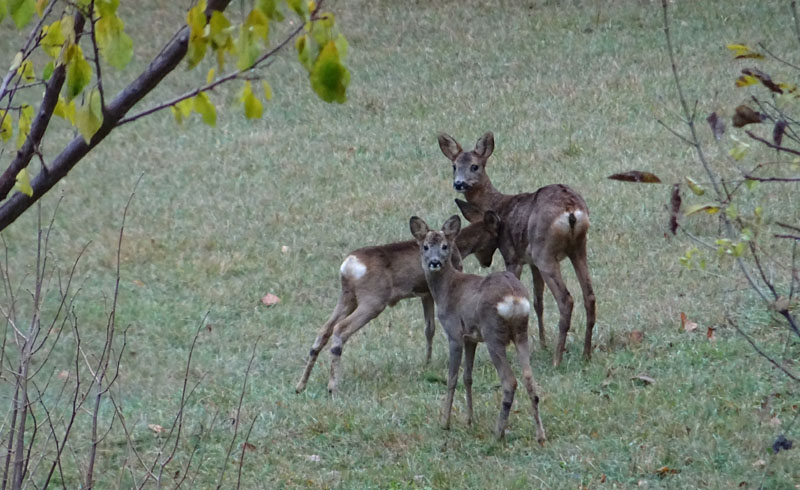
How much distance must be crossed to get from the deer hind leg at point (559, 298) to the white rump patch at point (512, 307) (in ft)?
4.45

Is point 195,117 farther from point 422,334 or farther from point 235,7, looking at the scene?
point 422,334

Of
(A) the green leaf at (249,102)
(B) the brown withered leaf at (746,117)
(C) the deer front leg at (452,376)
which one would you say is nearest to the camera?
(A) the green leaf at (249,102)

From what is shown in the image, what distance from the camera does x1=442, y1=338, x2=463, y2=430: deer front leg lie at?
6836 millimetres

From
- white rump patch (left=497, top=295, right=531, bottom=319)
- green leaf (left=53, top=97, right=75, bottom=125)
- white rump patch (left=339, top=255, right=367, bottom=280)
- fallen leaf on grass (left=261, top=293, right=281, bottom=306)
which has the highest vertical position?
green leaf (left=53, top=97, right=75, bottom=125)

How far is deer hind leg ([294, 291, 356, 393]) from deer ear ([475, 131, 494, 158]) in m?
2.03

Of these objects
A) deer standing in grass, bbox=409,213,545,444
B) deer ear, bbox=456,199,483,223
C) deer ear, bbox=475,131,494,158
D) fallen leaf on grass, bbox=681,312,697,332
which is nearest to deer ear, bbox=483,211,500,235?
deer ear, bbox=456,199,483,223

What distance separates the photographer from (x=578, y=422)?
6.82 metres

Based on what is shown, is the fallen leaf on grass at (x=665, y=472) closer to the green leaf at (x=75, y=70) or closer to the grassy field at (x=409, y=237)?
the grassy field at (x=409, y=237)

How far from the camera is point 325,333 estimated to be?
827 cm

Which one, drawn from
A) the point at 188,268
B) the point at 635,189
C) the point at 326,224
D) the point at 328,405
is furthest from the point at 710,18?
the point at 328,405

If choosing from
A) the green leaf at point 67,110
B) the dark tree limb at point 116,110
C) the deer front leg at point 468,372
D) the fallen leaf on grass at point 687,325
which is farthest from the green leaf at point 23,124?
the fallen leaf on grass at point 687,325

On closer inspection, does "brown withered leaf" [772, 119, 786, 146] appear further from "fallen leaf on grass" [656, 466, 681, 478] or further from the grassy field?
"fallen leaf on grass" [656, 466, 681, 478]

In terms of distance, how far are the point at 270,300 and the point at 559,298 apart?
3662 millimetres

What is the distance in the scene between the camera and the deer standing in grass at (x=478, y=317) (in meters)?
6.49
